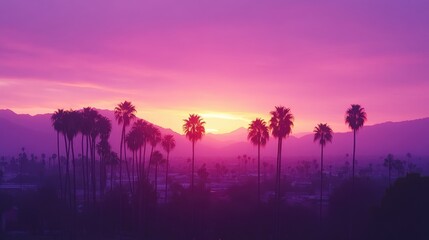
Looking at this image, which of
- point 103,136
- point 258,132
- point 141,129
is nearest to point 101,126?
point 103,136

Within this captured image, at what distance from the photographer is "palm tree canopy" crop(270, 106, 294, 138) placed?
202 feet

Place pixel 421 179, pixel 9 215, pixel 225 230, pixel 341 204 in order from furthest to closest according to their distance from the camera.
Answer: pixel 9 215 < pixel 341 204 < pixel 225 230 < pixel 421 179

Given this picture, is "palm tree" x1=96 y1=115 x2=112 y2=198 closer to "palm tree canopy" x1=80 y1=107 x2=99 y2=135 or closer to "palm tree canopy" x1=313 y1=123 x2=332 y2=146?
"palm tree canopy" x1=80 y1=107 x2=99 y2=135

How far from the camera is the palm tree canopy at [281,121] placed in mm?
61559

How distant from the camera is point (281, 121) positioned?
61875 mm

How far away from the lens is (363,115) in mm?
70062

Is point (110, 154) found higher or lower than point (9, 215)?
higher

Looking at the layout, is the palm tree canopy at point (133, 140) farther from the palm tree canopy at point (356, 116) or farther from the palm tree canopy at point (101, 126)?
the palm tree canopy at point (356, 116)

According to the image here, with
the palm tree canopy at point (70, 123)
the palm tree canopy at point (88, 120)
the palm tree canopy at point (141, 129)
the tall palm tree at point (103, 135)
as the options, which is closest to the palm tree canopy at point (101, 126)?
the tall palm tree at point (103, 135)

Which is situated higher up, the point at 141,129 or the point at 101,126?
the point at 101,126

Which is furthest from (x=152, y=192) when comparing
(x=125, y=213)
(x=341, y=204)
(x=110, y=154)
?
(x=341, y=204)

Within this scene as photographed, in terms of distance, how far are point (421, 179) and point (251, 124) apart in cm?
2064

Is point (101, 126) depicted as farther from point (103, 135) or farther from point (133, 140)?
point (133, 140)

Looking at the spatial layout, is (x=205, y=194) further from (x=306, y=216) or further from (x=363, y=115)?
(x=363, y=115)
